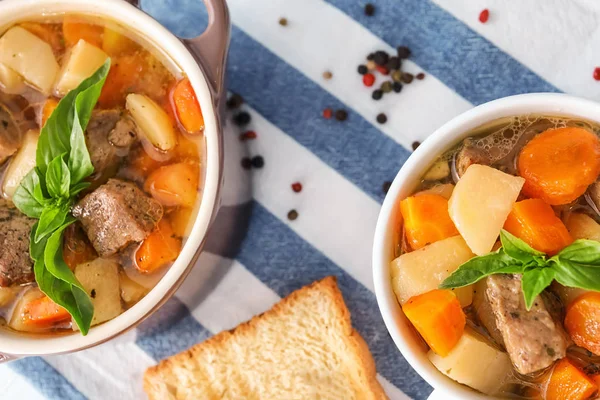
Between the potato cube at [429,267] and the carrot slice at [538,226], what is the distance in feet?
0.47

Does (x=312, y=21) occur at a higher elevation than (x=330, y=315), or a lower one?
higher

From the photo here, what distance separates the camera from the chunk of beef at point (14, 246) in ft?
6.74

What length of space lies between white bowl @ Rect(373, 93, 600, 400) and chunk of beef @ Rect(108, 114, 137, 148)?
0.78 meters

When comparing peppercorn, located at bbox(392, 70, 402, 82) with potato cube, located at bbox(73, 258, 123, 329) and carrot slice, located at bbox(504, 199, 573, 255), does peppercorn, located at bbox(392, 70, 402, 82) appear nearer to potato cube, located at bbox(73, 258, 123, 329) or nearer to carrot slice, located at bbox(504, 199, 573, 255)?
carrot slice, located at bbox(504, 199, 573, 255)

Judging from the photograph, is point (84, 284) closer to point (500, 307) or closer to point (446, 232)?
point (446, 232)

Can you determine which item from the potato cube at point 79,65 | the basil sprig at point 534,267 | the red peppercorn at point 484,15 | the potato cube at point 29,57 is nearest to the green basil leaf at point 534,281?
the basil sprig at point 534,267

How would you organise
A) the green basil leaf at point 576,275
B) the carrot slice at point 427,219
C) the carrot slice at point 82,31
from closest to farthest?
the green basil leaf at point 576,275 < the carrot slice at point 427,219 < the carrot slice at point 82,31

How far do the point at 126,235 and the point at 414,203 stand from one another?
2.69ft

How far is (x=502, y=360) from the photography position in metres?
1.95

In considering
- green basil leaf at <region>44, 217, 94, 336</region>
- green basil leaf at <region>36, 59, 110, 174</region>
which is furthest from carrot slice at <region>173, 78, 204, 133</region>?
green basil leaf at <region>44, 217, 94, 336</region>

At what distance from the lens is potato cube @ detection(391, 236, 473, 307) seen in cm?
189

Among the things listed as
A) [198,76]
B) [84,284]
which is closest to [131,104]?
[198,76]

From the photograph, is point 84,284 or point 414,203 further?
point 84,284

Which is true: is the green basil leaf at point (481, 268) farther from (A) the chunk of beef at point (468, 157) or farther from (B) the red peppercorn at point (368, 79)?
(B) the red peppercorn at point (368, 79)
